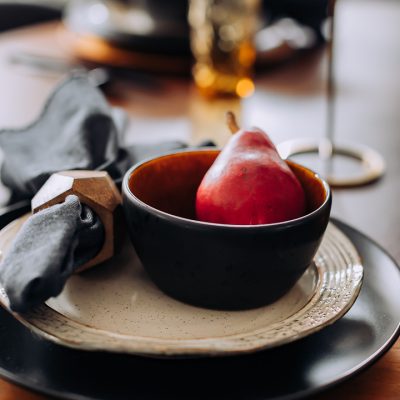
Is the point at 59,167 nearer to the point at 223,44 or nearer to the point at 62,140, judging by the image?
the point at 62,140

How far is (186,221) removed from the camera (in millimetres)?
301

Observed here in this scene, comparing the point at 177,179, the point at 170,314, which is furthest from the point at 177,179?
the point at 170,314

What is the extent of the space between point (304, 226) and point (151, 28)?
2.24 feet

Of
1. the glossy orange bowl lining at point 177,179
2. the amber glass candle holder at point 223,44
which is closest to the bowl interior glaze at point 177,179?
the glossy orange bowl lining at point 177,179

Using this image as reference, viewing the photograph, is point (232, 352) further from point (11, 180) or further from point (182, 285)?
point (11, 180)

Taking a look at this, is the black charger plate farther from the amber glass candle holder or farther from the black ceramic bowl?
the amber glass candle holder

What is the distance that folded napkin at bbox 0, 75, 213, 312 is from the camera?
0.29 meters

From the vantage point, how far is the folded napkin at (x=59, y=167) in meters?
0.29

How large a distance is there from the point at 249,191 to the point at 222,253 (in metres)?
0.05

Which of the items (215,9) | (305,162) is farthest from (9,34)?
(305,162)

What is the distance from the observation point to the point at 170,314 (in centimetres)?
32

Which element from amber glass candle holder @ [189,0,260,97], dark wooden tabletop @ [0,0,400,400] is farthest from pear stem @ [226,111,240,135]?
amber glass candle holder @ [189,0,260,97]

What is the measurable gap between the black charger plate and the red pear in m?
0.07

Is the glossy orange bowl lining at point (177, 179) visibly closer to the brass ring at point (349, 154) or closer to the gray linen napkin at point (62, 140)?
the gray linen napkin at point (62, 140)
